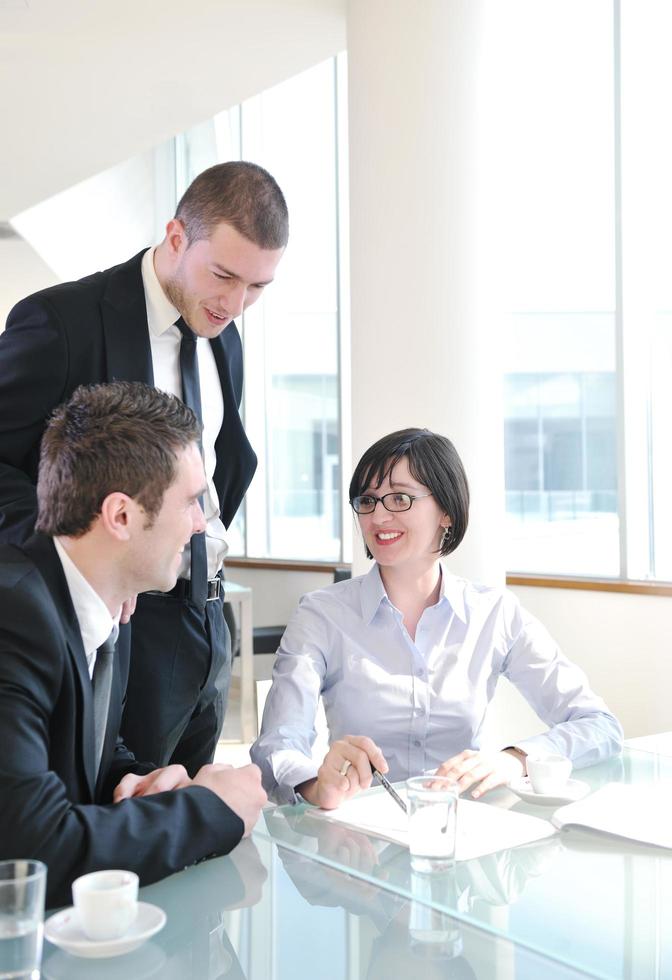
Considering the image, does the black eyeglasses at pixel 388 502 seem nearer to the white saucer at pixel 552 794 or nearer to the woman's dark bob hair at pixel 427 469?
the woman's dark bob hair at pixel 427 469

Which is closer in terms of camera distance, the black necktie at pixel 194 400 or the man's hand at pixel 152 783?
the man's hand at pixel 152 783

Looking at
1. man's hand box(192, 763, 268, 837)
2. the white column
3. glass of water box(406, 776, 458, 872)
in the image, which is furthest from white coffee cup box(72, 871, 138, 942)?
the white column

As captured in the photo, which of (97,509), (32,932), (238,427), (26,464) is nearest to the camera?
(32,932)

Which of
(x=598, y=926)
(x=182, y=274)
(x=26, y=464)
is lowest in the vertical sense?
(x=598, y=926)

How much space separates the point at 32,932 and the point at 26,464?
0.98 meters

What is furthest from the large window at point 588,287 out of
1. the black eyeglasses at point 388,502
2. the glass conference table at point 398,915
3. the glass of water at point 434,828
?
the glass of water at point 434,828

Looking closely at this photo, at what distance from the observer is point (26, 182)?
6.27 metres

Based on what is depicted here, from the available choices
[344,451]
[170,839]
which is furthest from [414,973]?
[344,451]

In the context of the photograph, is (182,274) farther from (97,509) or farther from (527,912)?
(527,912)

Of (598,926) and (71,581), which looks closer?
(598,926)

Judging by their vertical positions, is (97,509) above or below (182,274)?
below

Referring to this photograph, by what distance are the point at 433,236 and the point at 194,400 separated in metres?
2.00

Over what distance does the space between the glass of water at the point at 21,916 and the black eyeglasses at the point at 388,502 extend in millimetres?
1358

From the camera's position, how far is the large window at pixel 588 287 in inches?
171
